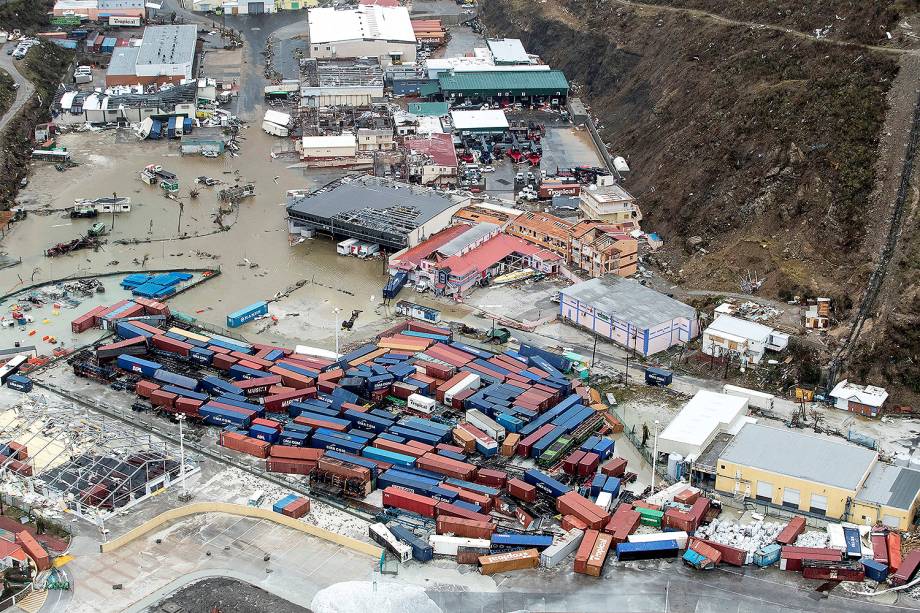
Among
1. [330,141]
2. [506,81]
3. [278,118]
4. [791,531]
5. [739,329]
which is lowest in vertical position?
[791,531]

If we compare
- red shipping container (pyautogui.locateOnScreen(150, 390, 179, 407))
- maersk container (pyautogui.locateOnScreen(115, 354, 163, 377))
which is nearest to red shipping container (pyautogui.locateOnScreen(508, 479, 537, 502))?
red shipping container (pyautogui.locateOnScreen(150, 390, 179, 407))

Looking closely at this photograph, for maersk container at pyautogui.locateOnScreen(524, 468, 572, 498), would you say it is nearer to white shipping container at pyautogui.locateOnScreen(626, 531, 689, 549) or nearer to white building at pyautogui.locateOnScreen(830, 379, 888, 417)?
white shipping container at pyautogui.locateOnScreen(626, 531, 689, 549)

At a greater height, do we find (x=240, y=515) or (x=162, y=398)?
(x=162, y=398)

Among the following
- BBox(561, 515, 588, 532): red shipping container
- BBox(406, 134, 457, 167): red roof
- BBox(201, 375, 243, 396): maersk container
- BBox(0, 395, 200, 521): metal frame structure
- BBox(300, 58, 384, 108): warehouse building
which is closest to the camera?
BBox(561, 515, 588, 532): red shipping container

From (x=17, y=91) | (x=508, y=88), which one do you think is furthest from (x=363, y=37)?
(x=17, y=91)

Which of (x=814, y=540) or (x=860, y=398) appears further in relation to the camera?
(x=860, y=398)

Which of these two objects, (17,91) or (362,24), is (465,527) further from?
(362,24)

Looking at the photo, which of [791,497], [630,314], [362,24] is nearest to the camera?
[791,497]
